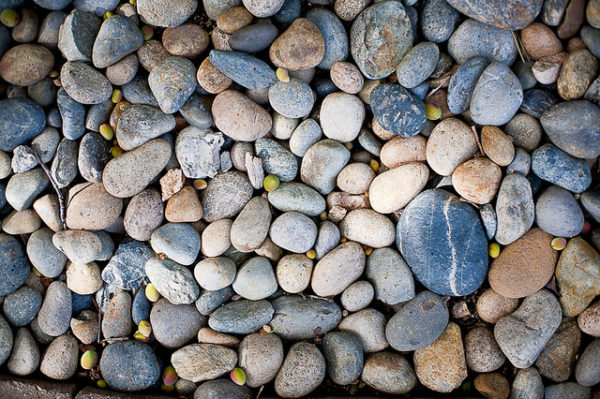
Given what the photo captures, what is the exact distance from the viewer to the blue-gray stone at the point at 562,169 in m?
2.07

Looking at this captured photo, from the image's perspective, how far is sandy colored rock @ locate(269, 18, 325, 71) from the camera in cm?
206

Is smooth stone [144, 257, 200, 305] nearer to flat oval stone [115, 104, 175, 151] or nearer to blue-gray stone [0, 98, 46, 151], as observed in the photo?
flat oval stone [115, 104, 175, 151]

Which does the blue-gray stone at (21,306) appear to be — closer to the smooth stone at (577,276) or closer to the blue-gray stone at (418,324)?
the blue-gray stone at (418,324)

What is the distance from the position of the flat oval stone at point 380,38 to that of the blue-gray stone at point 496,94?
0.39 meters

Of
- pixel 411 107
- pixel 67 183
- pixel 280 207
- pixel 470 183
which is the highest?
pixel 411 107

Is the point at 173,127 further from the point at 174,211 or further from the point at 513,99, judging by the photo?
the point at 513,99

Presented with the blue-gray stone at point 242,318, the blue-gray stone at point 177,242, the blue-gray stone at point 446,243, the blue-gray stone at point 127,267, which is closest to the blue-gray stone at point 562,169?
the blue-gray stone at point 446,243

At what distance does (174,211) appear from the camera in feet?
7.19

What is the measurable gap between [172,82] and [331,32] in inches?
31.2

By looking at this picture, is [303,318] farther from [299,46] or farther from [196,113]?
[299,46]

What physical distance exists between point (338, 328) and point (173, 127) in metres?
1.30

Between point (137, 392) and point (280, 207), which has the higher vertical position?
point (280, 207)

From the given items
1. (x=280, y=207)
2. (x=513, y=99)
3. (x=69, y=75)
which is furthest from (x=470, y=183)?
(x=69, y=75)

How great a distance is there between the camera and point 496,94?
2043 millimetres
